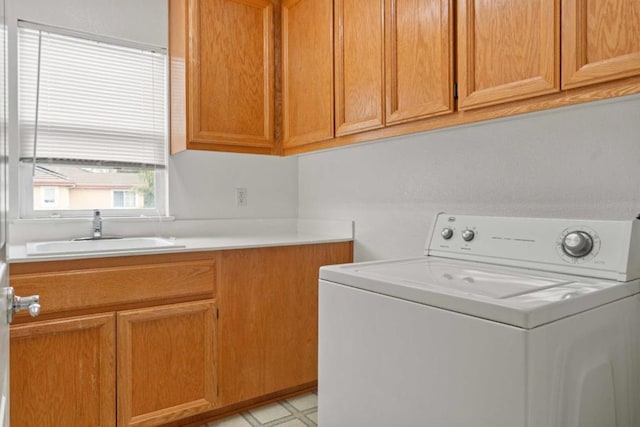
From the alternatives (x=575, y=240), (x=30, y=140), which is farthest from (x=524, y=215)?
(x=30, y=140)

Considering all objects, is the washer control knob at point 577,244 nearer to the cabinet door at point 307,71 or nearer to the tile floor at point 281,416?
the cabinet door at point 307,71

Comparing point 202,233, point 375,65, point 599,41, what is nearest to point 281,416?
point 202,233

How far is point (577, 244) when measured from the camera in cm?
121

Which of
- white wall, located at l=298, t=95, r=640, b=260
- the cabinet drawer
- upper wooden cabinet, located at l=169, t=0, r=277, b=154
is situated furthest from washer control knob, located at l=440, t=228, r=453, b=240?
upper wooden cabinet, located at l=169, t=0, r=277, b=154

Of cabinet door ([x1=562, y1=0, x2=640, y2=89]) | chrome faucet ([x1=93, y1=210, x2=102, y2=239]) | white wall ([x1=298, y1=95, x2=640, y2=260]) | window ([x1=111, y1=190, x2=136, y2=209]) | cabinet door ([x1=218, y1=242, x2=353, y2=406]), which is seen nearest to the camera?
cabinet door ([x1=562, y1=0, x2=640, y2=89])

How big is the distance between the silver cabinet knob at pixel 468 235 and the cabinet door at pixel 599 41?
558 millimetres

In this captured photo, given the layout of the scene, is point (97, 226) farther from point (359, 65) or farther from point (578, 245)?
point (578, 245)

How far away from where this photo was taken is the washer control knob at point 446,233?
1.60 m

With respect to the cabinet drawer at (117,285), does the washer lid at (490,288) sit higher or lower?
higher

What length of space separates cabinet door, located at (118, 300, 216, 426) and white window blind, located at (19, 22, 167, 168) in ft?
3.17

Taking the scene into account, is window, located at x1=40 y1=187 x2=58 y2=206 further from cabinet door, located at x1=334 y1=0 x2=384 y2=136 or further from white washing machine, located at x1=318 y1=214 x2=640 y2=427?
white washing machine, located at x1=318 y1=214 x2=640 y2=427

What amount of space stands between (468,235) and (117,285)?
1381 millimetres

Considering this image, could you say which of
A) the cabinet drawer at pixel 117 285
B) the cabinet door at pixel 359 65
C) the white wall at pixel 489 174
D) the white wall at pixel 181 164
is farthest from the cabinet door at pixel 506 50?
the white wall at pixel 181 164

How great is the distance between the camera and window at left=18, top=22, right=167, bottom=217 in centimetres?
209
